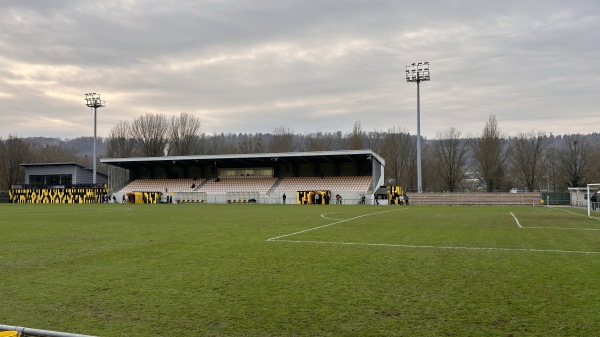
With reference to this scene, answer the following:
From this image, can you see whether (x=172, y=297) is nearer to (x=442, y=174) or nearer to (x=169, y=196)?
(x=169, y=196)

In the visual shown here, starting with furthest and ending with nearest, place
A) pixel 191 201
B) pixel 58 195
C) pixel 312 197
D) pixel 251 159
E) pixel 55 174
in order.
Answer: pixel 55 174 → pixel 58 195 → pixel 251 159 → pixel 191 201 → pixel 312 197

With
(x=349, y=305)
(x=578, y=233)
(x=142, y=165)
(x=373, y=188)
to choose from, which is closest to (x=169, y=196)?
(x=142, y=165)

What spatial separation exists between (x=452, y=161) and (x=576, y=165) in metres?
21.7

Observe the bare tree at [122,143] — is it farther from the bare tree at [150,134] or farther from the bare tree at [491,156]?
the bare tree at [491,156]

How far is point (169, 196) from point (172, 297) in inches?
2298

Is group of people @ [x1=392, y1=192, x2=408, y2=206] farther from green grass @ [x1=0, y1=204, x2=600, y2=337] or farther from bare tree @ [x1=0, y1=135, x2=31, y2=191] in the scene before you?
bare tree @ [x1=0, y1=135, x2=31, y2=191]

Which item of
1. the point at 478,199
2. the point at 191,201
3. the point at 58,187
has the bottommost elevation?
the point at 191,201

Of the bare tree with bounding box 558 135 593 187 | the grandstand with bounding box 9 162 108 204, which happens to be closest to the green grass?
the grandstand with bounding box 9 162 108 204

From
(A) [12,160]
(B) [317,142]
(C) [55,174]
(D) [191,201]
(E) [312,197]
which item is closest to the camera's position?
(E) [312,197]

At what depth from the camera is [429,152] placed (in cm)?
9388

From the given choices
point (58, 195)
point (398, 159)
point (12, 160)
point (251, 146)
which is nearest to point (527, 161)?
point (398, 159)

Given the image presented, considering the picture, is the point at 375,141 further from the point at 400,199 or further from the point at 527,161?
the point at 400,199

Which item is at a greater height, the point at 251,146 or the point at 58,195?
the point at 251,146

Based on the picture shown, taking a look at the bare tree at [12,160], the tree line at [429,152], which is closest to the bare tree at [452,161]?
the tree line at [429,152]
